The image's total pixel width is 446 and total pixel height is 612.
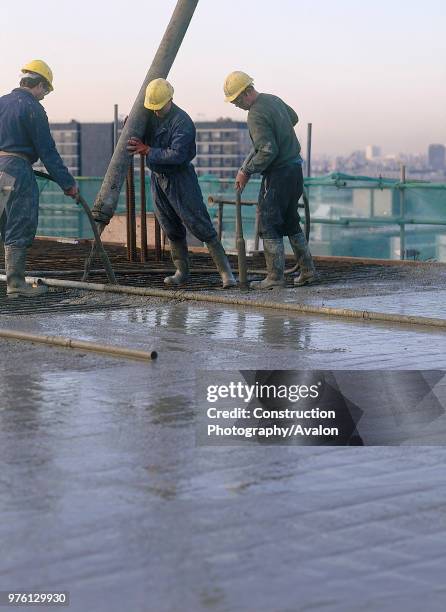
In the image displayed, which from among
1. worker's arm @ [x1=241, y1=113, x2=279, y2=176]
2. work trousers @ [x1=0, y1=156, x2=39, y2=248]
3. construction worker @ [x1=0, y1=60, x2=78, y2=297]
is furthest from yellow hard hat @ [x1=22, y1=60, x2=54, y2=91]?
worker's arm @ [x1=241, y1=113, x2=279, y2=176]

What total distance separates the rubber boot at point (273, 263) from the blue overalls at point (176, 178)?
532 millimetres

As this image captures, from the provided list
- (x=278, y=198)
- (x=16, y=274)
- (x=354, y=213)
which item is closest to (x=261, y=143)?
(x=278, y=198)

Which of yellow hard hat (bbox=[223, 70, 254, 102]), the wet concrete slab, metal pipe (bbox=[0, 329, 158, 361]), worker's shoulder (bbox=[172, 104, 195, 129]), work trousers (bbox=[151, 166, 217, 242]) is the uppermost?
yellow hard hat (bbox=[223, 70, 254, 102])

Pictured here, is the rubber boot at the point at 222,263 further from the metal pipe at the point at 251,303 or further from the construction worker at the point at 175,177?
the metal pipe at the point at 251,303

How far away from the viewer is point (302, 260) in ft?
43.3

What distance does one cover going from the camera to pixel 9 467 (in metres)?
5.50

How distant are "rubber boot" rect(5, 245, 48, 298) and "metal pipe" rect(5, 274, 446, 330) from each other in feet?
1.68

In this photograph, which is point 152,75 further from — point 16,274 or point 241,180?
point 16,274

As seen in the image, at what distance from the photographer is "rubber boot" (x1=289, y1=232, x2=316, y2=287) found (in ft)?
42.9

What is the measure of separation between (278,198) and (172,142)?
1178mm

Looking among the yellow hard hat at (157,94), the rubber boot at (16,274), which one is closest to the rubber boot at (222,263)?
the yellow hard hat at (157,94)

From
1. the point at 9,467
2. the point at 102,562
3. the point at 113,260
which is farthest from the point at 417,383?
the point at 113,260

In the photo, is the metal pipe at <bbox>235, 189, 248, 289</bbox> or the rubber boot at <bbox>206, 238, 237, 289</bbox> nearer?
the metal pipe at <bbox>235, 189, 248, 289</bbox>

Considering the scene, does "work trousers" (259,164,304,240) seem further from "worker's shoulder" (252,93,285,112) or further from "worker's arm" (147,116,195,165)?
"worker's arm" (147,116,195,165)
